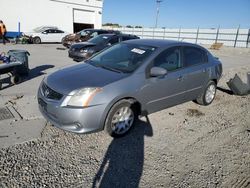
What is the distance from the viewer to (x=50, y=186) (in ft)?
9.20

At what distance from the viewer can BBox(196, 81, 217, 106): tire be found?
589cm

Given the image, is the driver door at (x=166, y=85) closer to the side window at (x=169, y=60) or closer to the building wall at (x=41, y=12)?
the side window at (x=169, y=60)

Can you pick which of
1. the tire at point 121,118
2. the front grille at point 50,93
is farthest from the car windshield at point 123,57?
the front grille at point 50,93

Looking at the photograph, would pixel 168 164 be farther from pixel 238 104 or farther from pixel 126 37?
pixel 126 37

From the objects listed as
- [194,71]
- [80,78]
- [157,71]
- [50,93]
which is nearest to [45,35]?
[194,71]

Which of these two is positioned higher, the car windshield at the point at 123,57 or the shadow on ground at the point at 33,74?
the car windshield at the point at 123,57

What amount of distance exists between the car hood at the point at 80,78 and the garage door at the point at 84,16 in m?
25.7

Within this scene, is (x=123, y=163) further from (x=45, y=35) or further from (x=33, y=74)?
(x=45, y=35)

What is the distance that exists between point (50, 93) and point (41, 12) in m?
23.7

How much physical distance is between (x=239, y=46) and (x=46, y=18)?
22.8m

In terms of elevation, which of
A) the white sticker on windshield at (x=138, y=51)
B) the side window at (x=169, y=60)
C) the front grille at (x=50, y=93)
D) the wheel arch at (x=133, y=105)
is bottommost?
the wheel arch at (x=133, y=105)

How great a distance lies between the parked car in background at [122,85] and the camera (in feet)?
11.8

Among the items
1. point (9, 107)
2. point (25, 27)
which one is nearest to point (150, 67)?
point (9, 107)

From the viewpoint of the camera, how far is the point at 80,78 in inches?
157
